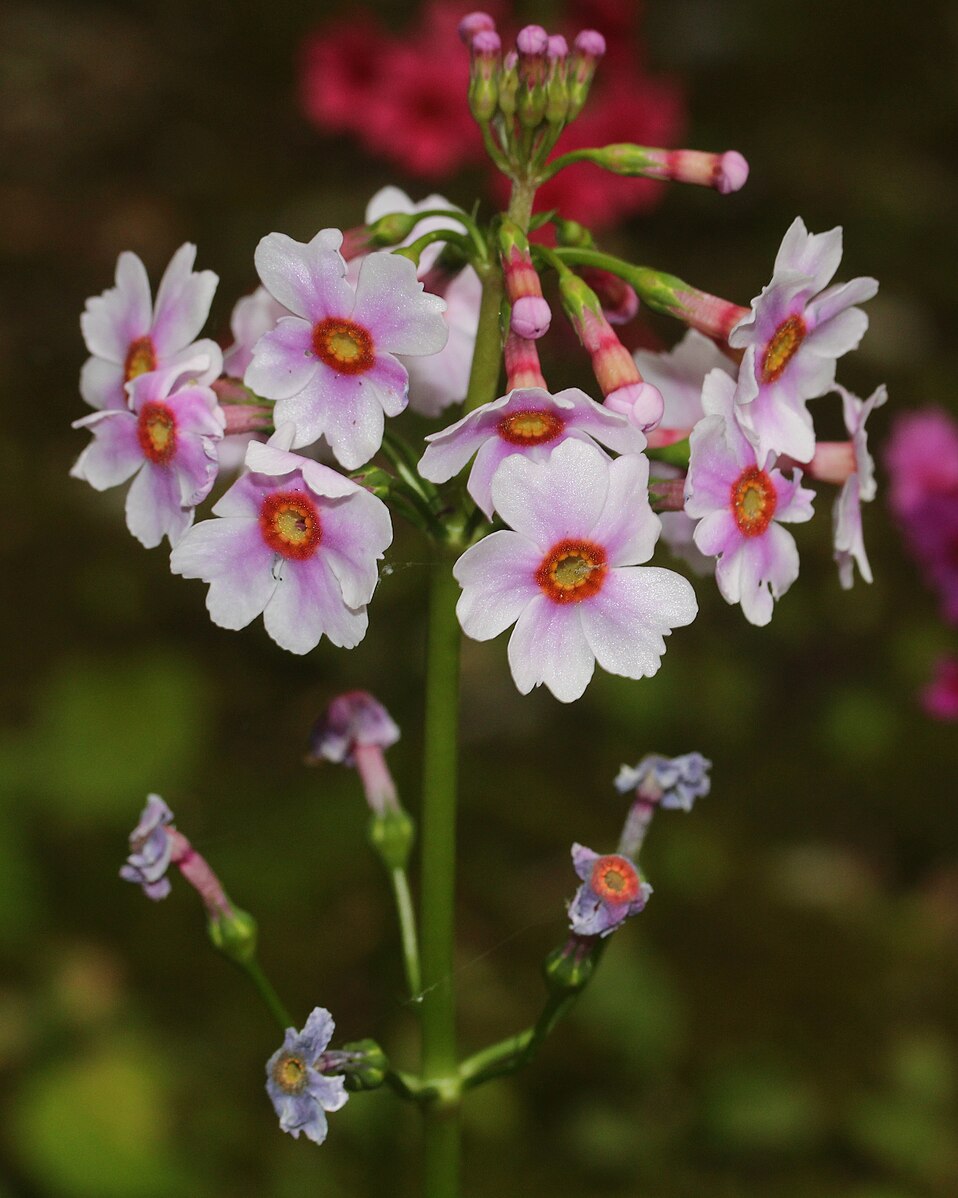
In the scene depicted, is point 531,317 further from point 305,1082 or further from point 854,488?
point 305,1082

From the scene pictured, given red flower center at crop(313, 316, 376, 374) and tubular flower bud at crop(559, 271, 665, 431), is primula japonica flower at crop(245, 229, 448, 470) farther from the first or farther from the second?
tubular flower bud at crop(559, 271, 665, 431)

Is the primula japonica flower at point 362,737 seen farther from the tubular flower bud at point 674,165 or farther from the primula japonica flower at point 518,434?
the tubular flower bud at point 674,165

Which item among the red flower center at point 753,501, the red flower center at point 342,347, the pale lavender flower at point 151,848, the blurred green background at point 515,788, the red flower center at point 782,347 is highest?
the red flower center at point 782,347

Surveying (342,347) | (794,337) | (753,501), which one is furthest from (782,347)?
(342,347)

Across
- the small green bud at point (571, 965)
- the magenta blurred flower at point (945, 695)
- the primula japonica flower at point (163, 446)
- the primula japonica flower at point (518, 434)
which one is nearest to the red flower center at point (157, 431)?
the primula japonica flower at point (163, 446)

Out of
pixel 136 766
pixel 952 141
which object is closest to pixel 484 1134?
pixel 136 766

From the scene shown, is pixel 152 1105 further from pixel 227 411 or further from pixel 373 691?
pixel 227 411
